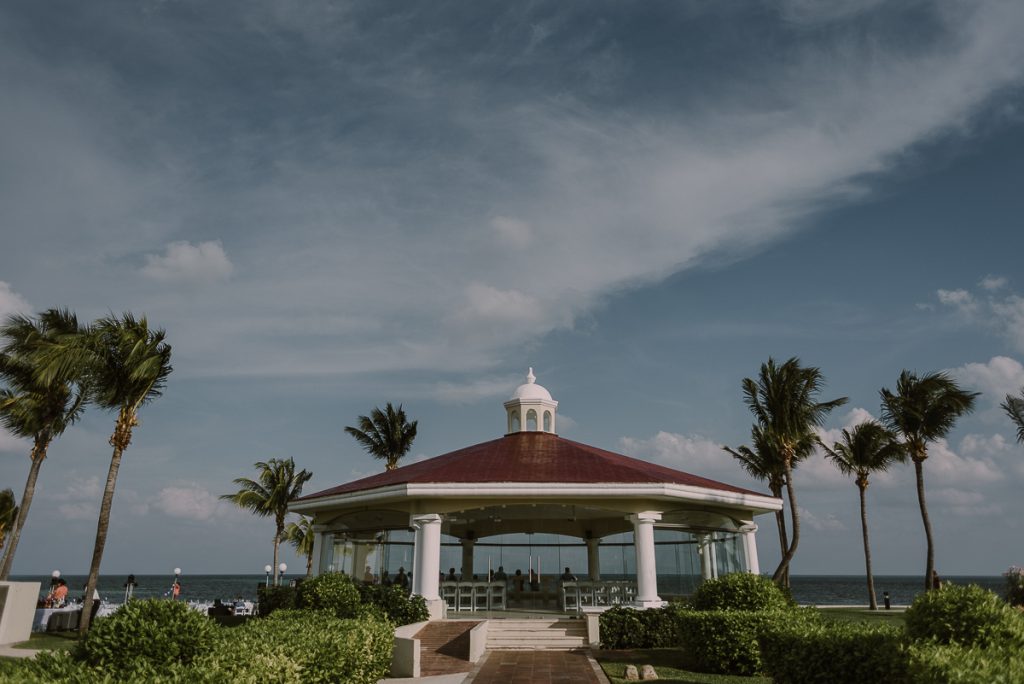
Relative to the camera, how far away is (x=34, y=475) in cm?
2639

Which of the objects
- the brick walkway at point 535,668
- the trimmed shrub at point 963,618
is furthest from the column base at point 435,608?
the trimmed shrub at point 963,618

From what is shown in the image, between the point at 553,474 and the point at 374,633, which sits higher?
the point at 553,474

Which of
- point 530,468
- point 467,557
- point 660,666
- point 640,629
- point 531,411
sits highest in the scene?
point 531,411

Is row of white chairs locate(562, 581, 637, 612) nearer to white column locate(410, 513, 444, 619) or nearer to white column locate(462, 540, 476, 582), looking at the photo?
white column locate(410, 513, 444, 619)

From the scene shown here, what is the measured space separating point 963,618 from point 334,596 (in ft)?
48.5

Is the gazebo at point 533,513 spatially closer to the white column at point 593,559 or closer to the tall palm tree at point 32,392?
the white column at point 593,559

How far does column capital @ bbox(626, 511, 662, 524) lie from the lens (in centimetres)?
2223

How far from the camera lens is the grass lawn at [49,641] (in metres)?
21.0

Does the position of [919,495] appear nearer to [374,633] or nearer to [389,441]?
[389,441]

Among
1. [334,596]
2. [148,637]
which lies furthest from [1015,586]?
[148,637]

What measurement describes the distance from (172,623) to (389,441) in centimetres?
3435

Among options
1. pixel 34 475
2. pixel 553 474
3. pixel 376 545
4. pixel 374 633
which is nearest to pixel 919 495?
pixel 553 474

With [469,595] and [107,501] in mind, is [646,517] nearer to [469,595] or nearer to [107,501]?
[469,595]

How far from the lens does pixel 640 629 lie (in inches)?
796
